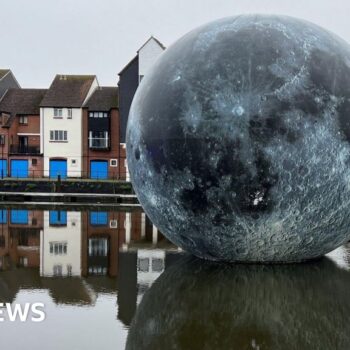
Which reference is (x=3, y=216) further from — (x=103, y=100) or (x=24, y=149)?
(x=24, y=149)

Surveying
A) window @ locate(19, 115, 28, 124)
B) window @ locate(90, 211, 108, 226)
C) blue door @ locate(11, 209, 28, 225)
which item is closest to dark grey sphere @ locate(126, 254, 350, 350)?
window @ locate(90, 211, 108, 226)

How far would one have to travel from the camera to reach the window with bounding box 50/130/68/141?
48.2 metres

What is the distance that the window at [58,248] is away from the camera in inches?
487

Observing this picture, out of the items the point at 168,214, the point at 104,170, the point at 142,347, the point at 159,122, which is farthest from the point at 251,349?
the point at 104,170

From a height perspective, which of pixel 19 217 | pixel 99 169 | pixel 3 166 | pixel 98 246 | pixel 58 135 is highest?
pixel 98 246

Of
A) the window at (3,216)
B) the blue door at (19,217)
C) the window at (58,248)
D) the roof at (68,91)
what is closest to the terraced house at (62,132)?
the roof at (68,91)

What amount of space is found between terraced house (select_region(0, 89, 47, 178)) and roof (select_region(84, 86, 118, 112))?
4.90m

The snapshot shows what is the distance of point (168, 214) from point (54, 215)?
499 inches

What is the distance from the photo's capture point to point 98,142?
157ft

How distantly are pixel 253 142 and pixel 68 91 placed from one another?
43.0 meters

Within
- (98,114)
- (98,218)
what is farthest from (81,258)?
(98,114)

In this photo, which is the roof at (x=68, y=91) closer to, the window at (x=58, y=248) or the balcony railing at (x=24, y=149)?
the balcony railing at (x=24, y=149)

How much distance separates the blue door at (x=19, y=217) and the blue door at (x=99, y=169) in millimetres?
23640

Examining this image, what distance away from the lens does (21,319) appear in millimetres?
7141
